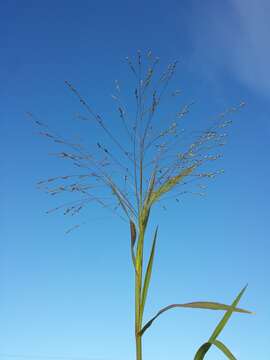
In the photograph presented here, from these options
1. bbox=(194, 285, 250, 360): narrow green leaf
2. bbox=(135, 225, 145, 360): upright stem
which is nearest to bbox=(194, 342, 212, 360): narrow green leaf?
bbox=(194, 285, 250, 360): narrow green leaf

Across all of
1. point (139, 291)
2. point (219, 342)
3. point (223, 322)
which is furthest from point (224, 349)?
point (139, 291)

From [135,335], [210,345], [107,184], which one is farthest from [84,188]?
[210,345]

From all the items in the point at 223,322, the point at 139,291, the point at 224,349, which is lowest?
the point at 224,349

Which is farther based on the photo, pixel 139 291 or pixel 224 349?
pixel 139 291

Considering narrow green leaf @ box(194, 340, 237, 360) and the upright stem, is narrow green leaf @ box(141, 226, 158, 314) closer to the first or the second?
the upright stem

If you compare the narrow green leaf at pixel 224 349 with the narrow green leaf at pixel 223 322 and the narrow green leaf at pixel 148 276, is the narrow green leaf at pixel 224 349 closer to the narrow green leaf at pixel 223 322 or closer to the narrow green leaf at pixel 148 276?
the narrow green leaf at pixel 223 322

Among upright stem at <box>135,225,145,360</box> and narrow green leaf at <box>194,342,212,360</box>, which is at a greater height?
upright stem at <box>135,225,145,360</box>

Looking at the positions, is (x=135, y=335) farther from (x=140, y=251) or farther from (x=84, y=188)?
(x=84, y=188)

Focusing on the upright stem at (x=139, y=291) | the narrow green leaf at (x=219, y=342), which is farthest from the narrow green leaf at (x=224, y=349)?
the upright stem at (x=139, y=291)

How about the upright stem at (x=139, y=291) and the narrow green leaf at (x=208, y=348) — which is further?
the upright stem at (x=139, y=291)

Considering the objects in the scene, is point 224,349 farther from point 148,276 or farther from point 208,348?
point 148,276

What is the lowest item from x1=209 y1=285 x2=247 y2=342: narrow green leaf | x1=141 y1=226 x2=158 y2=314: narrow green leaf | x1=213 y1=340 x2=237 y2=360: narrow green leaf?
x1=213 y1=340 x2=237 y2=360: narrow green leaf

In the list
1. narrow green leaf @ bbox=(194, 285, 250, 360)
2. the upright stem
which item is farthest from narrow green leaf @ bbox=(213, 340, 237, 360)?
the upright stem

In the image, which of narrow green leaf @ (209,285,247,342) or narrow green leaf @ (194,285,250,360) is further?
narrow green leaf @ (209,285,247,342)
